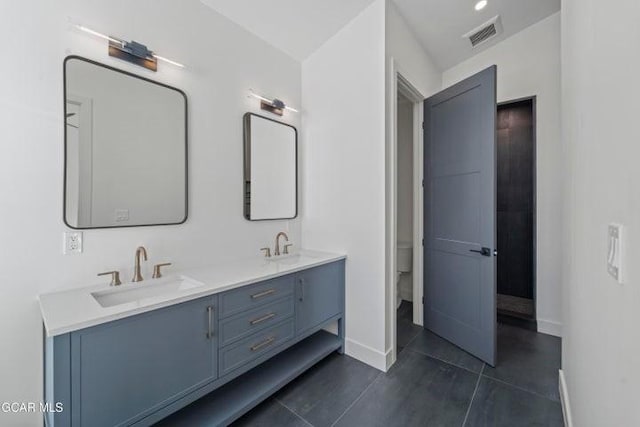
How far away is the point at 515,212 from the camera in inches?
125

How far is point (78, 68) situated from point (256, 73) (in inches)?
49.2

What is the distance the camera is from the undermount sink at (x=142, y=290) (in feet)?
4.71

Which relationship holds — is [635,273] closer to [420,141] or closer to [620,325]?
[620,325]

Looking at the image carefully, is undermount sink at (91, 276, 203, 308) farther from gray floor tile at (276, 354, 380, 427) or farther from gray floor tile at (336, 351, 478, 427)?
gray floor tile at (336, 351, 478, 427)

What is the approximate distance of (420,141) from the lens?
9.14 ft

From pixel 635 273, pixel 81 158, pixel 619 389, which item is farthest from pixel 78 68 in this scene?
pixel 619 389

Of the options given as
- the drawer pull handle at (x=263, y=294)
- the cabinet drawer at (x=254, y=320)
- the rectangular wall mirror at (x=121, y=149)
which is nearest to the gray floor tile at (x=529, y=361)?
the cabinet drawer at (x=254, y=320)

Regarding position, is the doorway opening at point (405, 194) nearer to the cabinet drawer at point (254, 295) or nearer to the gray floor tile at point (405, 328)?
the gray floor tile at point (405, 328)

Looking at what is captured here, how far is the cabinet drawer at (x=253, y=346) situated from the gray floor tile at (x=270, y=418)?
34 cm

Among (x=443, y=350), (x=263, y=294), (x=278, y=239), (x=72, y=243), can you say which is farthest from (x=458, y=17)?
(x=72, y=243)

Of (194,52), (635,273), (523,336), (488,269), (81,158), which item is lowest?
(523,336)

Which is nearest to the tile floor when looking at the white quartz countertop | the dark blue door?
the dark blue door

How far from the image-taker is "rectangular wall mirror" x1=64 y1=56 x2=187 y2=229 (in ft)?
4.72

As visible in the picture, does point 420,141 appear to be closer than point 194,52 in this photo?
No
